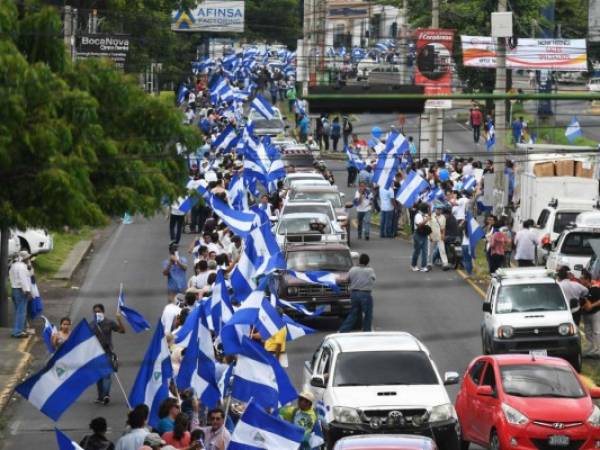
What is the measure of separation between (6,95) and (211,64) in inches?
3047

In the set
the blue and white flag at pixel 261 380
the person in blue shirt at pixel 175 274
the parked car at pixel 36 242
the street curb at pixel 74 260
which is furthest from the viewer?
the parked car at pixel 36 242

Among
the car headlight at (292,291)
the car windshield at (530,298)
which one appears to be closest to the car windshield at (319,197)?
the car headlight at (292,291)

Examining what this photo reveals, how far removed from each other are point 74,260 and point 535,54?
2580 centimetres

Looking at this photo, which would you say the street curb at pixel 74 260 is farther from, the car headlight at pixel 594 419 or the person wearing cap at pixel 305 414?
the car headlight at pixel 594 419

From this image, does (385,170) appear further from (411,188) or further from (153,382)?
(153,382)

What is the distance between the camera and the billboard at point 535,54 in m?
52.1

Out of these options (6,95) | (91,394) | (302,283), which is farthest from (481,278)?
(6,95)

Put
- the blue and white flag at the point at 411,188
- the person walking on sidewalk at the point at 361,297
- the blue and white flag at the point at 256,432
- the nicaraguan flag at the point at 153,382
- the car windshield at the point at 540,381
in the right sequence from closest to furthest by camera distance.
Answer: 1. the blue and white flag at the point at 256,432
2. the nicaraguan flag at the point at 153,382
3. the car windshield at the point at 540,381
4. the person walking on sidewalk at the point at 361,297
5. the blue and white flag at the point at 411,188

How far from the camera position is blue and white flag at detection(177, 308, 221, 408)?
18.7 meters

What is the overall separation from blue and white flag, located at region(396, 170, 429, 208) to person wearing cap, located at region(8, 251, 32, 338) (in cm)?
1305

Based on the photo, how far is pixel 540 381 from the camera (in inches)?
786

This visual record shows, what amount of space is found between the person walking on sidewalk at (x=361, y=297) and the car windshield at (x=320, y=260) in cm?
272

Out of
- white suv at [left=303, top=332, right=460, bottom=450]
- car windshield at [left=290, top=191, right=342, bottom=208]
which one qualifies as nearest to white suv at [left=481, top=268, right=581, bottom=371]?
white suv at [left=303, top=332, right=460, bottom=450]

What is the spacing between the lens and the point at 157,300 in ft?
108
